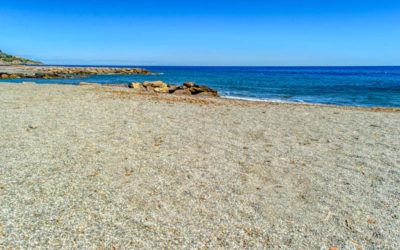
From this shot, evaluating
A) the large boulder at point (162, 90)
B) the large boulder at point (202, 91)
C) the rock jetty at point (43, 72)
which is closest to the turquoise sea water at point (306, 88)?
the large boulder at point (202, 91)

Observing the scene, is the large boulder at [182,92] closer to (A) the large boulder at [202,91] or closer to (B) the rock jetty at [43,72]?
(A) the large boulder at [202,91]

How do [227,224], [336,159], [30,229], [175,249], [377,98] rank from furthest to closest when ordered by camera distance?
[377,98], [336,159], [227,224], [30,229], [175,249]

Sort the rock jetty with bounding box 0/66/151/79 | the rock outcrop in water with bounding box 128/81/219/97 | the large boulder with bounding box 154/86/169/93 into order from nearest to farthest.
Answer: the rock outcrop in water with bounding box 128/81/219/97, the large boulder with bounding box 154/86/169/93, the rock jetty with bounding box 0/66/151/79

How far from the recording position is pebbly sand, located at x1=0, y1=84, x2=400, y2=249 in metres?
4.18

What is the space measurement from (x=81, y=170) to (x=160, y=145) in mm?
2495

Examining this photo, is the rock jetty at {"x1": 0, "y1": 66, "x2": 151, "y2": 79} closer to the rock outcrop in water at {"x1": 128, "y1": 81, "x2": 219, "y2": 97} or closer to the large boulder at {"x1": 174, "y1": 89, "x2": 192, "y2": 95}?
the rock outcrop in water at {"x1": 128, "y1": 81, "x2": 219, "y2": 97}

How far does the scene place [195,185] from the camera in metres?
5.83

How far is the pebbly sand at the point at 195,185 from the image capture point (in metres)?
4.18

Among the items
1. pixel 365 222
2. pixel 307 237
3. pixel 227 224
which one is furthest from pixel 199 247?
pixel 365 222

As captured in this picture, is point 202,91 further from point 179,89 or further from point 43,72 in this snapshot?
point 43,72

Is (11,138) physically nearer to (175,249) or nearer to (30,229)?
(30,229)

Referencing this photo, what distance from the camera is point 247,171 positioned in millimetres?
6617

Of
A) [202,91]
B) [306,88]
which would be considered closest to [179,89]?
[202,91]

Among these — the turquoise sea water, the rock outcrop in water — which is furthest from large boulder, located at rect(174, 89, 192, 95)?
the turquoise sea water
